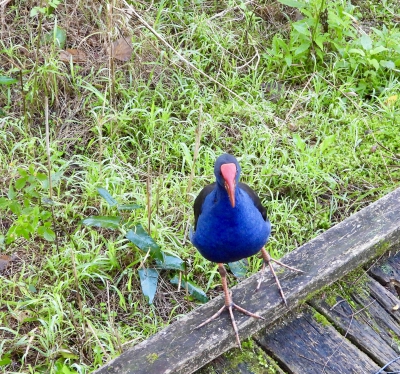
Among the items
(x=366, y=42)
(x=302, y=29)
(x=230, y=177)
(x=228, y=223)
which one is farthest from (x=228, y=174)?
(x=366, y=42)

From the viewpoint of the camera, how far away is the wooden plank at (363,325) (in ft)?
8.04

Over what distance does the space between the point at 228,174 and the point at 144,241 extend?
0.93 meters

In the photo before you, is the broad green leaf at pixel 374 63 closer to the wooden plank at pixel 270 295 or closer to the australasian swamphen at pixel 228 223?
the wooden plank at pixel 270 295

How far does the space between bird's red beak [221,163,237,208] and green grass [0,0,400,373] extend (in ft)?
2.61

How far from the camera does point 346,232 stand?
2.79 metres

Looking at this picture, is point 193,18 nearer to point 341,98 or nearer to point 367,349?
point 341,98

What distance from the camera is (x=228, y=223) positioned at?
94.0 inches

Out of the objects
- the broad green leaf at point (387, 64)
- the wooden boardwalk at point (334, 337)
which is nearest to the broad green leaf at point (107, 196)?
the wooden boardwalk at point (334, 337)

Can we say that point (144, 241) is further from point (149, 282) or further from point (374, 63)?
point (374, 63)

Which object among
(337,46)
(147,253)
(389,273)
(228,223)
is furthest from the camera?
(337,46)

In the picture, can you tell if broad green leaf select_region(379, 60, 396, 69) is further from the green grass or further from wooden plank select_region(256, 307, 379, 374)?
wooden plank select_region(256, 307, 379, 374)

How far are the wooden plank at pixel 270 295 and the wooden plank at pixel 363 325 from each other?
0.11 meters

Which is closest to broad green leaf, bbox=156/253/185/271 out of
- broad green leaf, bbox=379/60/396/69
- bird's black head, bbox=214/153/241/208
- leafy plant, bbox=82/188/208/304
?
leafy plant, bbox=82/188/208/304

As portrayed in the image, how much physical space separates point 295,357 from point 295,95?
2191 millimetres
